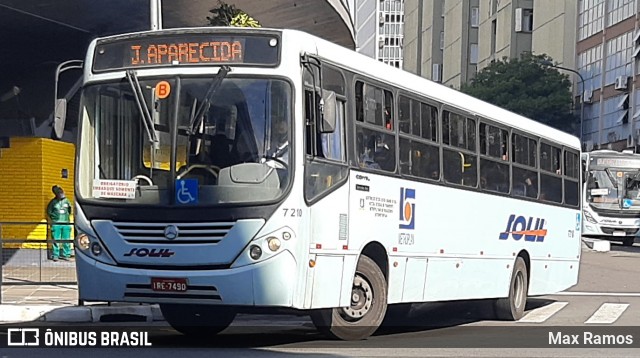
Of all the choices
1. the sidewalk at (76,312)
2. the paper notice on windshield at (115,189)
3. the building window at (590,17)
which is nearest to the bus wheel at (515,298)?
the sidewalk at (76,312)

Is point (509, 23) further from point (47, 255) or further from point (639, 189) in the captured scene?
point (47, 255)

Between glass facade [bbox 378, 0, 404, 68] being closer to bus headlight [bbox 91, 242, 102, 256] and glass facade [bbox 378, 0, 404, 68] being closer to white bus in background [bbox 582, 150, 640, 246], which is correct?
white bus in background [bbox 582, 150, 640, 246]

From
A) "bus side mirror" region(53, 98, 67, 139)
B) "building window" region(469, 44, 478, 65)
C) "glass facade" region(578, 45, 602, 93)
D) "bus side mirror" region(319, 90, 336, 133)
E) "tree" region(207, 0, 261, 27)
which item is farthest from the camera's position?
"building window" region(469, 44, 478, 65)

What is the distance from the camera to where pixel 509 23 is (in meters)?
87.4

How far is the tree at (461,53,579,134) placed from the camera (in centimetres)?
7294

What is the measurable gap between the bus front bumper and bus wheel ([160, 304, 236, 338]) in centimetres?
159

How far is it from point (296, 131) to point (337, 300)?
181 cm

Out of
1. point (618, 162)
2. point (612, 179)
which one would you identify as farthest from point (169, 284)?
point (618, 162)

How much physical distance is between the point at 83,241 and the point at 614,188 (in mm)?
34538

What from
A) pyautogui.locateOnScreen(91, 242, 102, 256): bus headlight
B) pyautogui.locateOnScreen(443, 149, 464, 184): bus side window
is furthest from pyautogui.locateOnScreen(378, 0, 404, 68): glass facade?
pyautogui.locateOnScreen(91, 242, 102, 256): bus headlight

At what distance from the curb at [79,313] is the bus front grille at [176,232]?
4.14 metres

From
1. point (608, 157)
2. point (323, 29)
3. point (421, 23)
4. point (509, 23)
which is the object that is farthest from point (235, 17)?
point (421, 23)

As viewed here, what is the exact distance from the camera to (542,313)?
17031 millimetres

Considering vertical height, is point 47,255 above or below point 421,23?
below
